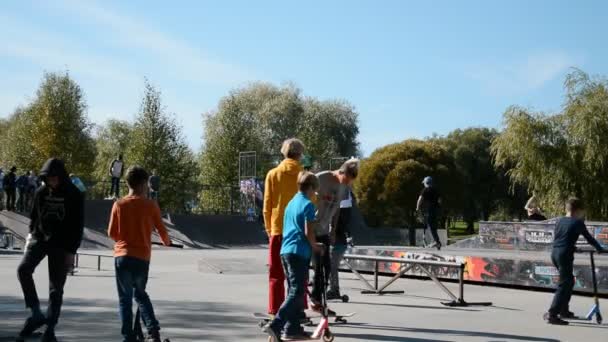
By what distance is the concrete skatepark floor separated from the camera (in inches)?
305

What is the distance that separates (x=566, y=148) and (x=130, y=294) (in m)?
29.4

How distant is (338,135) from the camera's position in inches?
2650

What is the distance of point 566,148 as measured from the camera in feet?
108

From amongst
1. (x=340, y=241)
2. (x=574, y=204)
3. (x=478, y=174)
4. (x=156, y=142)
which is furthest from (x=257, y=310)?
(x=478, y=174)

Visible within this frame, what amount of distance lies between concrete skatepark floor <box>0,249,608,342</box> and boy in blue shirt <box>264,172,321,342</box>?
78 centimetres

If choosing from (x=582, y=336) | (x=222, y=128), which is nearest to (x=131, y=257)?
(x=582, y=336)

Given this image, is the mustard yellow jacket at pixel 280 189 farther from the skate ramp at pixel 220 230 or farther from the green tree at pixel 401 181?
the green tree at pixel 401 181

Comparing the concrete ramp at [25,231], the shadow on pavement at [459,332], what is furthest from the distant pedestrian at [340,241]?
the concrete ramp at [25,231]

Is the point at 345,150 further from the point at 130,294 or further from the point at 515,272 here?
the point at 130,294

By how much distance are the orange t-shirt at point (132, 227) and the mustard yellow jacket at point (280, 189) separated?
4.65 ft

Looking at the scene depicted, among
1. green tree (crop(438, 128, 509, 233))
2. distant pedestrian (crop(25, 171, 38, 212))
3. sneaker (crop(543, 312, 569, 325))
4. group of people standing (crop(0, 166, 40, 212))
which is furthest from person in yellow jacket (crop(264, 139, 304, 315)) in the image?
green tree (crop(438, 128, 509, 233))

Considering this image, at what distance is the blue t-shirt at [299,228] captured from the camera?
6809 millimetres

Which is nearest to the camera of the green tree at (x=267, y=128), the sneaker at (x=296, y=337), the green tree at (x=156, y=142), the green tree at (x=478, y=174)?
the sneaker at (x=296, y=337)

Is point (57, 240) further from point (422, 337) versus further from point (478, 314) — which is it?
point (478, 314)
